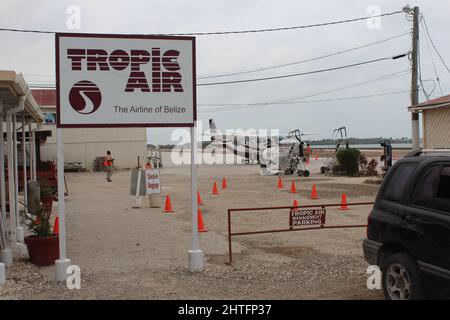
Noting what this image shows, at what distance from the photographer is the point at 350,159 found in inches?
1176

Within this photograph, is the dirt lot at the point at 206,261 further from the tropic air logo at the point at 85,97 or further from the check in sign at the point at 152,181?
the tropic air logo at the point at 85,97

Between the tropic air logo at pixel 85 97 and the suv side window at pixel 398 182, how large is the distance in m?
4.28

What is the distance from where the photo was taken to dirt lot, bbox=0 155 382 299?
654cm

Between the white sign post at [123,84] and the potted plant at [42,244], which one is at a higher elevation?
the white sign post at [123,84]

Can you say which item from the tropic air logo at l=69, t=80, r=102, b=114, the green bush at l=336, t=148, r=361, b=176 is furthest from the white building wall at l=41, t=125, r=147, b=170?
the tropic air logo at l=69, t=80, r=102, b=114

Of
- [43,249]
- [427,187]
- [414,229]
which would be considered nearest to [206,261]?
[43,249]

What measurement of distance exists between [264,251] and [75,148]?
34.3 m

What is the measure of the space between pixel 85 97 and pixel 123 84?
60 centimetres

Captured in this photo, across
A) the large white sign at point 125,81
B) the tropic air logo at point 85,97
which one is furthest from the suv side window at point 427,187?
the tropic air logo at point 85,97

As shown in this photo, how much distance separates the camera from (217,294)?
21.1 feet

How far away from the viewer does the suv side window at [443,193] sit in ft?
16.5

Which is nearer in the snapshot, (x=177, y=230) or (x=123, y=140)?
(x=177, y=230)
